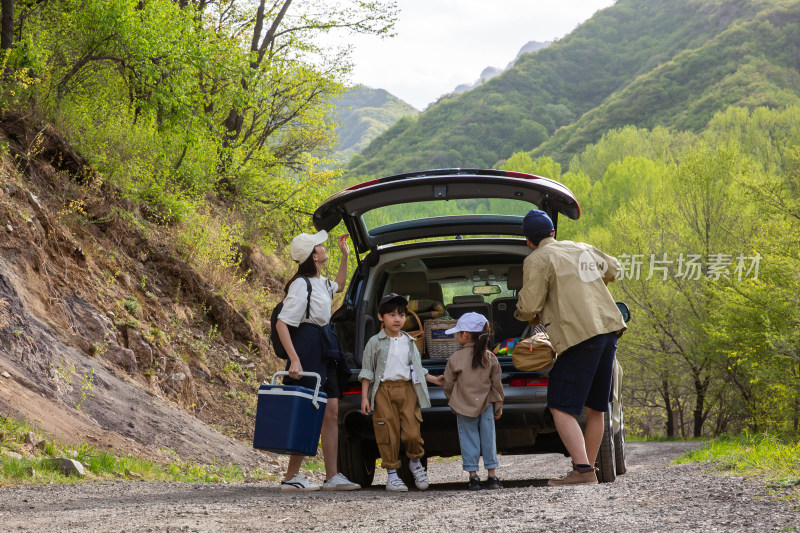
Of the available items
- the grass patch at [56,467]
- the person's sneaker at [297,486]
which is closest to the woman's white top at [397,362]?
the person's sneaker at [297,486]

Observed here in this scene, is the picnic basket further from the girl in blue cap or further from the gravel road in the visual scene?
the gravel road

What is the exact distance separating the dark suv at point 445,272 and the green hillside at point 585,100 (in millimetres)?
58568

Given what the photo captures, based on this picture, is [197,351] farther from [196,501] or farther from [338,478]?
[196,501]

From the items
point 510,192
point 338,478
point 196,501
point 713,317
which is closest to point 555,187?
point 510,192

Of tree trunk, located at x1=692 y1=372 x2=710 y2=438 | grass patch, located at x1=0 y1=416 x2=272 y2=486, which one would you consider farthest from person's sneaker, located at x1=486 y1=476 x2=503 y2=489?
tree trunk, located at x1=692 y1=372 x2=710 y2=438

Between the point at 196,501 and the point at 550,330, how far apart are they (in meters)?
2.49

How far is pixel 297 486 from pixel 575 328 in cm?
236

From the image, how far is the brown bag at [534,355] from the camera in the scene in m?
5.04

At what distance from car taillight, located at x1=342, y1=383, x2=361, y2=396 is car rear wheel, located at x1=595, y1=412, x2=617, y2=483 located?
5.97 ft

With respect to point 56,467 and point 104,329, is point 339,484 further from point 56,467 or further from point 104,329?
point 104,329

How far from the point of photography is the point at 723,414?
79.4 feet

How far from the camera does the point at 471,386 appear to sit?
5152 mm

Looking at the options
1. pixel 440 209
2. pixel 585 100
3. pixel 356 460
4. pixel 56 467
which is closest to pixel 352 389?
pixel 356 460

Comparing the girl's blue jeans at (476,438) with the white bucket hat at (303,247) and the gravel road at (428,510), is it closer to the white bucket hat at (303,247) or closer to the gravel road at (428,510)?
the gravel road at (428,510)
